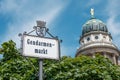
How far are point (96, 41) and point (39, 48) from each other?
52.6 metres

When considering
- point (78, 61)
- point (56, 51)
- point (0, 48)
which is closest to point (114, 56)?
point (78, 61)

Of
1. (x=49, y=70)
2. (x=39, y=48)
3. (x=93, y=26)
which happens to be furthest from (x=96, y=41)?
(x=39, y=48)

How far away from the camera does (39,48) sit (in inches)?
224

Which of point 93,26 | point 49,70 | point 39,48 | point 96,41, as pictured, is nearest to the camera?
point 39,48

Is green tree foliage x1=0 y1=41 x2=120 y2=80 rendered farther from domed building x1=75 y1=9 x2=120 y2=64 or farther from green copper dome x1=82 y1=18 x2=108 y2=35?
green copper dome x1=82 y1=18 x2=108 y2=35

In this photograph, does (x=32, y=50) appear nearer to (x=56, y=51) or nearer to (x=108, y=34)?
(x=56, y=51)

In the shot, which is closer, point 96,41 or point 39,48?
point 39,48

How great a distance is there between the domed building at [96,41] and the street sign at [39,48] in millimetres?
49506

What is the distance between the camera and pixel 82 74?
17.0 metres

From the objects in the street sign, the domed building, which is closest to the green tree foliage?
the street sign

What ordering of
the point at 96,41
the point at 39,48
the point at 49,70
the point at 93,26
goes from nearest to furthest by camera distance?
1. the point at 39,48
2. the point at 49,70
3. the point at 96,41
4. the point at 93,26

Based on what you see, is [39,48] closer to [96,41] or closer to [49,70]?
[49,70]

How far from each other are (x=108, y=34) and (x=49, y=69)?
4449 centimetres

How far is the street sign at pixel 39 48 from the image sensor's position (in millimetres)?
5637
